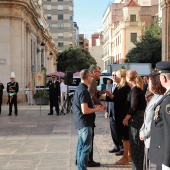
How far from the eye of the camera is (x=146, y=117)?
4719mm

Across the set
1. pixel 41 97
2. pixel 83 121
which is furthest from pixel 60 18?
pixel 83 121

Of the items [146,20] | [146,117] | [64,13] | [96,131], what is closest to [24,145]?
[96,131]

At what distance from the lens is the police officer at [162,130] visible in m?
3.38

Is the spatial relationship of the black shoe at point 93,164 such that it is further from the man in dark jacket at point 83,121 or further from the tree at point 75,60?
the tree at point 75,60

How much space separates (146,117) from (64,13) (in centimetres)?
9858

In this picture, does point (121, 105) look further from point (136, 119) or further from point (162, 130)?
point (162, 130)

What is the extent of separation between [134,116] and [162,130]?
2.71 m

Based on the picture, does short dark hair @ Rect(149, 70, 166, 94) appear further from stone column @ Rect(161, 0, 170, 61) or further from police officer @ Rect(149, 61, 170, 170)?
stone column @ Rect(161, 0, 170, 61)

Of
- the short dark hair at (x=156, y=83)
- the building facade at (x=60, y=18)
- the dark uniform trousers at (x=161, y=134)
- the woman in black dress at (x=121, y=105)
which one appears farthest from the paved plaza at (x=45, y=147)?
the building facade at (x=60, y=18)

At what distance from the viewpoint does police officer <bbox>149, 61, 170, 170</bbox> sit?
11.1ft

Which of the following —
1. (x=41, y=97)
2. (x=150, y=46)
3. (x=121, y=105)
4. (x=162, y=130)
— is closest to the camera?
(x=162, y=130)

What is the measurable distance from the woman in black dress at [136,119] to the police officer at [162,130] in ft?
7.71

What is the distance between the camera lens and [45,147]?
8.88 metres

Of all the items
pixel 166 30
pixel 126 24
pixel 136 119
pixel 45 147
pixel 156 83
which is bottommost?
pixel 45 147
